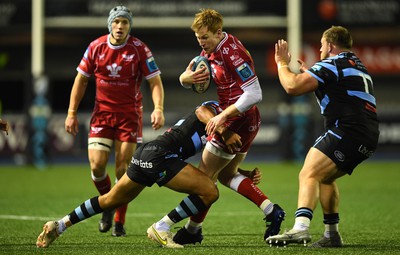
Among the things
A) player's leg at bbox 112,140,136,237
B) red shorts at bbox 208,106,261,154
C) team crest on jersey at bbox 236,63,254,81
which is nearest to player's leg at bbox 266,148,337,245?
red shorts at bbox 208,106,261,154

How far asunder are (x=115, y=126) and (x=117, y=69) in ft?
1.85

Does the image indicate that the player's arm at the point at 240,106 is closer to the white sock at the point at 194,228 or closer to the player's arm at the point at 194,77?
the player's arm at the point at 194,77

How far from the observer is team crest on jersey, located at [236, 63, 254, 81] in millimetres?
7309

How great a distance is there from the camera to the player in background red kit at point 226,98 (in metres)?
7.31

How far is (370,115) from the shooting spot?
7152 mm

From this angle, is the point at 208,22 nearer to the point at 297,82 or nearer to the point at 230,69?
the point at 230,69

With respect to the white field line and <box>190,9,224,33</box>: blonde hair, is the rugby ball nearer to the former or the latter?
<box>190,9,224,33</box>: blonde hair

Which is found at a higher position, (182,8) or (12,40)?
(182,8)

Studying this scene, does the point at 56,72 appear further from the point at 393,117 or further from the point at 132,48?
the point at 132,48

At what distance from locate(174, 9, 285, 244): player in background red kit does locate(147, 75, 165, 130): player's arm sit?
0.94 m

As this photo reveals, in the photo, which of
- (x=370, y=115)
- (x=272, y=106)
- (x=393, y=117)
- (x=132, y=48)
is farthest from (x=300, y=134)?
(x=370, y=115)

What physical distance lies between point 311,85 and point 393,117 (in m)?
14.5

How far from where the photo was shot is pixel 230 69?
7.44 metres

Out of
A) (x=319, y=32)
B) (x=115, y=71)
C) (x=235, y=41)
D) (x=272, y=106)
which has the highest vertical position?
(x=235, y=41)
